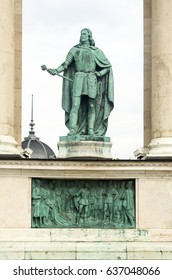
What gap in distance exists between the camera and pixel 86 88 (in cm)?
3052

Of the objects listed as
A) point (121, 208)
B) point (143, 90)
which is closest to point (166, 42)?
point (143, 90)

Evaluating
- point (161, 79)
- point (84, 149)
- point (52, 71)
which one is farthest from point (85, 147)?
point (161, 79)

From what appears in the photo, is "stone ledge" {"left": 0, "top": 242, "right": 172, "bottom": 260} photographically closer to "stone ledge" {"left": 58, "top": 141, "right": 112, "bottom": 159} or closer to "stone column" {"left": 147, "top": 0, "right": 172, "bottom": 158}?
Result: "stone ledge" {"left": 58, "top": 141, "right": 112, "bottom": 159}

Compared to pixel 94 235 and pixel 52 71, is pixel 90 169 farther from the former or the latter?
pixel 52 71

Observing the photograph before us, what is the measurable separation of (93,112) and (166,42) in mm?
2183

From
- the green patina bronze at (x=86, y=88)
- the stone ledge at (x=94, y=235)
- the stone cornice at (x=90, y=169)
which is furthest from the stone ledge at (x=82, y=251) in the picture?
the green patina bronze at (x=86, y=88)

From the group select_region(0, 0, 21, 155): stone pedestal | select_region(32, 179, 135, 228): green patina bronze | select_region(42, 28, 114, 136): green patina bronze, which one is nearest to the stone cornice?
select_region(32, 179, 135, 228): green patina bronze

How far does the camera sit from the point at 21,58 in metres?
31.2

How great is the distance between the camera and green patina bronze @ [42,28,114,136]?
30516 mm

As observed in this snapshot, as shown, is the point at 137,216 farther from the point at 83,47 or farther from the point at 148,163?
the point at 83,47

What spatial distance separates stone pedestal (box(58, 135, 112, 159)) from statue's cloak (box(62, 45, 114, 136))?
36 cm

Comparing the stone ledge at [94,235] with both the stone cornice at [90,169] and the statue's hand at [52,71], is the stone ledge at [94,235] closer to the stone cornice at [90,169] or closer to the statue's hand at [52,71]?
the stone cornice at [90,169]

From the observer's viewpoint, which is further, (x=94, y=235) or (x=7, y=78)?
(x=7, y=78)

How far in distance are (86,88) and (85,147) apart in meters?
1.31
